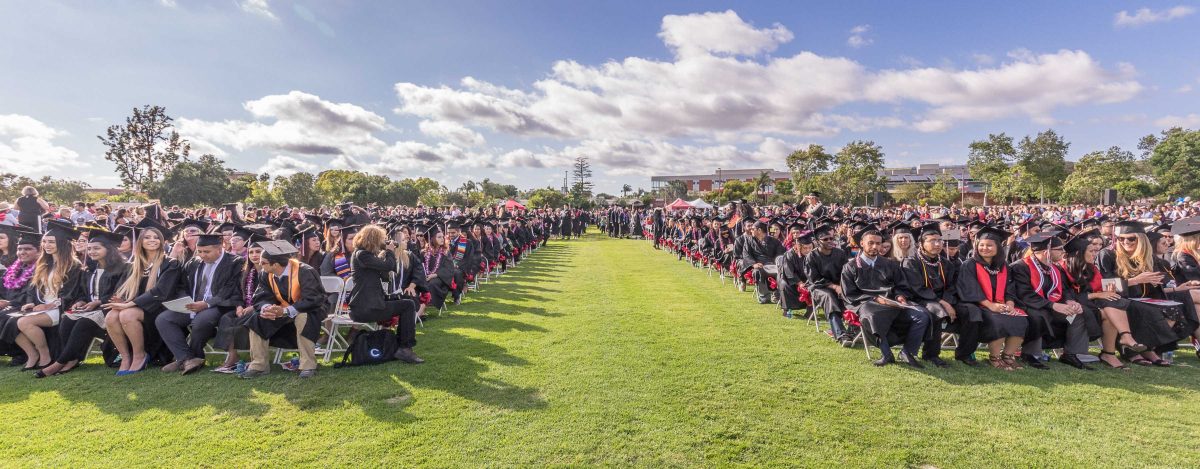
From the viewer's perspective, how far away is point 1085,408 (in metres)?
4.35

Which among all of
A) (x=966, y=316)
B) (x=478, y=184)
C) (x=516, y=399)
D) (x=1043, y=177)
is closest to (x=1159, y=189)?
(x=1043, y=177)

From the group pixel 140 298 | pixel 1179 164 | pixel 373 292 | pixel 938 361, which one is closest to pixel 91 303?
pixel 140 298

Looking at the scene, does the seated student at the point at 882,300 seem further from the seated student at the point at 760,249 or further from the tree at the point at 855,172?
the tree at the point at 855,172

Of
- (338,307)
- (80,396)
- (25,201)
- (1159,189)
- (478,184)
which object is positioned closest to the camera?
(80,396)

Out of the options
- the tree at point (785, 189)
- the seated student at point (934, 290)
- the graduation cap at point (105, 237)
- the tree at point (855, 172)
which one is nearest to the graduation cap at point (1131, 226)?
the seated student at point (934, 290)

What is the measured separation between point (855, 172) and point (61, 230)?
172ft

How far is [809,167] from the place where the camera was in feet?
172

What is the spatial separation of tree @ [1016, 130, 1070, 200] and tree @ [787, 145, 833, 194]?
1672cm

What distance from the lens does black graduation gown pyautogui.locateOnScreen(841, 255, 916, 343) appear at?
18.3 ft

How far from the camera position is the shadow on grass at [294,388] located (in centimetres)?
445

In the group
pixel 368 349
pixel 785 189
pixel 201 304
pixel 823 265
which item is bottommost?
pixel 368 349

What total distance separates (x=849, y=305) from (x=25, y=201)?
14.7m

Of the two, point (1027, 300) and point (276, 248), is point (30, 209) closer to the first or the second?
point (276, 248)

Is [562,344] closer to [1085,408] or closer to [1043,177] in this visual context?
[1085,408]
